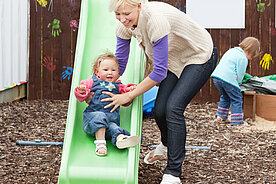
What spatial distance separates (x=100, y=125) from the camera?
10.4 feet

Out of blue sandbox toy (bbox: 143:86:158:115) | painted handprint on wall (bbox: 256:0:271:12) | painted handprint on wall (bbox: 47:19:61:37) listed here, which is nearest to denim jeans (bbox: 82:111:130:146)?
blue sandbox toy (bbox: 143:86:158:115)

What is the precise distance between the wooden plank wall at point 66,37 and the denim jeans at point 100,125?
13.6 ft

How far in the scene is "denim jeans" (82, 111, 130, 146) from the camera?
125 inches

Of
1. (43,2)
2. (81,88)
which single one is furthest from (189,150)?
(43,2)

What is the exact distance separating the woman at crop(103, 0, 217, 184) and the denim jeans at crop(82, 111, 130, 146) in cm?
10

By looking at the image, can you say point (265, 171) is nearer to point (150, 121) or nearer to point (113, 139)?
point (113, 139)

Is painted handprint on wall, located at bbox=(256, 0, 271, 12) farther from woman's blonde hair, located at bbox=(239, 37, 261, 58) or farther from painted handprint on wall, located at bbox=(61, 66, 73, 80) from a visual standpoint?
painted handprint on wall, located at bbox=(61, 66, 73, 80)

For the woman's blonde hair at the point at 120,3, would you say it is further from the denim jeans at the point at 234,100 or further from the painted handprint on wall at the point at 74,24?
the painted handprint on wall at the point at 74,24

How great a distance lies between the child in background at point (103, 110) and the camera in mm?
3135

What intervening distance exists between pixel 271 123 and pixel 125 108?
10.0 feet

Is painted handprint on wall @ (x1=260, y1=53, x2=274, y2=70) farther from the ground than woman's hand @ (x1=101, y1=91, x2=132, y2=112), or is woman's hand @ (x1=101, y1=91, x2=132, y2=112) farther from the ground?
painted handprint on wall @ (x1=260, y1=53, x2=274, y2=70)

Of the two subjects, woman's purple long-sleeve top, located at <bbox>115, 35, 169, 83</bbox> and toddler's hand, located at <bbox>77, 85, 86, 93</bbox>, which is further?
toddler's hand, located at <bbox>77, 85, 86, 93</bbox>

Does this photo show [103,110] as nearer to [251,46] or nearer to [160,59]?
[160,59]

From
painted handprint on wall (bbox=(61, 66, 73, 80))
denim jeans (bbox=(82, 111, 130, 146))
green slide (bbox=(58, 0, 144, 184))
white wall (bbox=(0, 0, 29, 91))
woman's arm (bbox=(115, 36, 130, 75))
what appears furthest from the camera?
painted handprint on wall (bbox=(61, 66, 73, 80))
